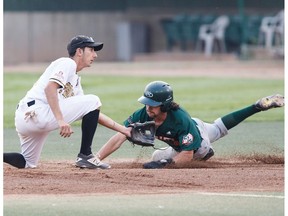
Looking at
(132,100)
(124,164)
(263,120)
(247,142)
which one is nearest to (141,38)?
(132,100)

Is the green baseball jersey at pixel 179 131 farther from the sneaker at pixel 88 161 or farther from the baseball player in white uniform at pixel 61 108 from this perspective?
the sneaker at pixel 88 161

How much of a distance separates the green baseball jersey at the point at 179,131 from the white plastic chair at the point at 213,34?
1887cm

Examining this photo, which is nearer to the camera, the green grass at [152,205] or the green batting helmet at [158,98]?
the green grass at [152,205]

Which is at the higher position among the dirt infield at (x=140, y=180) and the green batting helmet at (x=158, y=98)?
the green batting helmet at (x=158, y=98)

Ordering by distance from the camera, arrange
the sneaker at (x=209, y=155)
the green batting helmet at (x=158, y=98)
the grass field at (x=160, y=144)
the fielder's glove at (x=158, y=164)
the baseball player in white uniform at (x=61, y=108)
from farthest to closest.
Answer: the sneaker at (x=209, y=155), the fielder's glove at (x=158, y=164), the green batting helmet at (x=158, y=98), the baseball player in white uniform at (x=61, y=108), the grass field at (x=160, y=144)

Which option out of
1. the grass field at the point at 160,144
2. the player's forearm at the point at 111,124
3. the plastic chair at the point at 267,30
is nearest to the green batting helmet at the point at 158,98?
the player's forearm at the point at 111,124

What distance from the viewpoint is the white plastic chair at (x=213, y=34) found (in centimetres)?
2828

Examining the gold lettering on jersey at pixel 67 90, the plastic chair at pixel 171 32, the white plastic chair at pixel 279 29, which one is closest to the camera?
the gold lettering on jersey at pixel 67 90

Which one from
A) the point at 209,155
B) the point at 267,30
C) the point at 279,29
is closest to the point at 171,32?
the point at 267,30

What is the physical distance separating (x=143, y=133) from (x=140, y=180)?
3.11 feet

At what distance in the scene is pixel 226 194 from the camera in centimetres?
767

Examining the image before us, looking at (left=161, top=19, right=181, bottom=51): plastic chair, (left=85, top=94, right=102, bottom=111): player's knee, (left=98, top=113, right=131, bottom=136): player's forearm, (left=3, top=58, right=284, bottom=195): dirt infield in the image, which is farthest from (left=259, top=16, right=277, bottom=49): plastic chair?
(left=85, top=94, right=102, bottom=111): player's knee

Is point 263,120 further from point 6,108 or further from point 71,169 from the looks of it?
point 71,169

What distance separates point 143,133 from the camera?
9195 millimetres
